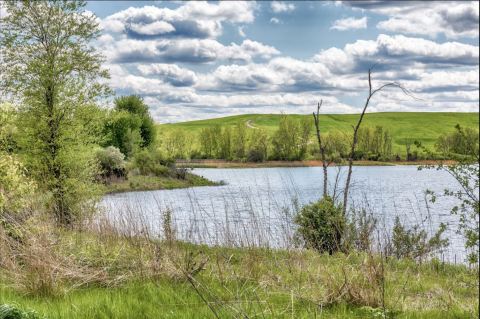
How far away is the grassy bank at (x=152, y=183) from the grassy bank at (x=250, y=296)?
50354 millimetres

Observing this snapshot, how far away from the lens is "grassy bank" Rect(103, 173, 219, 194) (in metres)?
62.8

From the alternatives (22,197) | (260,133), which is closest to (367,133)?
(260,133)

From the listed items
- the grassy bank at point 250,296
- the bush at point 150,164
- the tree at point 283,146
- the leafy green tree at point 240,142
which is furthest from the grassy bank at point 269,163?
the grassy bank at point 250,296

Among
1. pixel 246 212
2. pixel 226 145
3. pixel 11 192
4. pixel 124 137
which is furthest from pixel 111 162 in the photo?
pixel 226 145

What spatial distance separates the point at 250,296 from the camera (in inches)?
291

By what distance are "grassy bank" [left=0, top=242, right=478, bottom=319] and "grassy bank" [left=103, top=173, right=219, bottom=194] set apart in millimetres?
50354

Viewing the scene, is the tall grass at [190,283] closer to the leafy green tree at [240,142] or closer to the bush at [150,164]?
the bush at [150,164]

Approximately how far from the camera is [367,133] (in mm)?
134125

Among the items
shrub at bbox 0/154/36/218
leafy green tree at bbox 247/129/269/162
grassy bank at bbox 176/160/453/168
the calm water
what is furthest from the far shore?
shrub at bbox 0/154/36/218

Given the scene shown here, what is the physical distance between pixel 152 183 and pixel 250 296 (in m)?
60.3

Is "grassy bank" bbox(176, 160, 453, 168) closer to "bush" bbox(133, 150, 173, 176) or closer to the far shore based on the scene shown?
the far shore

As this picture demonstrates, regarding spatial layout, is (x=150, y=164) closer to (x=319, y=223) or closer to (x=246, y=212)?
(x=246, y=212)

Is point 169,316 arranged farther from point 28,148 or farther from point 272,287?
point 28,148

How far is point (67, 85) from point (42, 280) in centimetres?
1829
